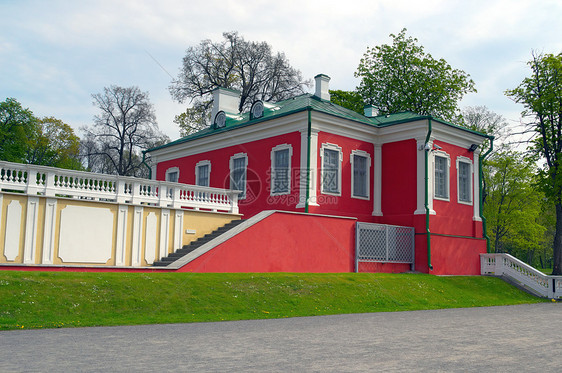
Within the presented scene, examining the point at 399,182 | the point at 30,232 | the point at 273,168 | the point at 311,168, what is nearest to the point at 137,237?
the point at 30,232

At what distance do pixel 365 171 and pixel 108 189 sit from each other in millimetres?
11438

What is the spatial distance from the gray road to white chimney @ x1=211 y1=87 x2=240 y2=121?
2082cm

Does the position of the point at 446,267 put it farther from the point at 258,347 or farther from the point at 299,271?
the point at 258,347

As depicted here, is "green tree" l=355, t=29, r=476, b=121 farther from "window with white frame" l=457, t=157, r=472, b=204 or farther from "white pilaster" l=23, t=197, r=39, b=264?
"white pilaster" l=23, t=197, r=39, b=264

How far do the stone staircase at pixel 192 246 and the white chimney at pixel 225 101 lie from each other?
39.0 feet

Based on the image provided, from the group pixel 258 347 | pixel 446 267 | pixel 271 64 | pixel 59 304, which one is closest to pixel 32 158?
pixel 271 64

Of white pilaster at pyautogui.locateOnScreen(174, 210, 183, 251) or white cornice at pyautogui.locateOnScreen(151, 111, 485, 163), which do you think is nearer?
white pilaster at pyautogui.locateOnScreen(174, 210, 183, 251)

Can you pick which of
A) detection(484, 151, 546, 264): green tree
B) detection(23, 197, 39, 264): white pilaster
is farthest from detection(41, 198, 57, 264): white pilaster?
detection(484, 151, 546, 264): green tree

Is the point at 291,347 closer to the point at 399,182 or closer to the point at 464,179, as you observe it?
the point at 399,182

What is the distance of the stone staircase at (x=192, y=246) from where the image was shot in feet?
61.3

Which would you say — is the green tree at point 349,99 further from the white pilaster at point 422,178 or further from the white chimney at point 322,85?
the white pilaster at point 422,178

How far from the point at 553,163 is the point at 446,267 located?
12.3 meters

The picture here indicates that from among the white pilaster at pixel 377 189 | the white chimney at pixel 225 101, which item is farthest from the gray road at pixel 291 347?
the white chimney at pixel 225 101

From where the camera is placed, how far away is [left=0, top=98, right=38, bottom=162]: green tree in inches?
1774
